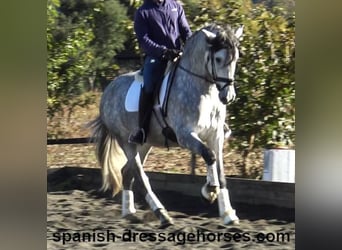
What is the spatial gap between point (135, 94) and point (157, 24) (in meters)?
0.63

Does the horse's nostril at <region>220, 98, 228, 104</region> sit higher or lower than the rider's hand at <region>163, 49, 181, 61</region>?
lower

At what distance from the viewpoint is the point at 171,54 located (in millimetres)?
7625

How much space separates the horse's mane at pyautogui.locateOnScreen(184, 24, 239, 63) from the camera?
24.6 feet

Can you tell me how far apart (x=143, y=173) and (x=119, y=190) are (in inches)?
9.8

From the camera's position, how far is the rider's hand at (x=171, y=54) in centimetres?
760

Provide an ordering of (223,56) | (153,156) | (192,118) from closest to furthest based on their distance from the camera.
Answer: (223,56), (192,118), (153,156)

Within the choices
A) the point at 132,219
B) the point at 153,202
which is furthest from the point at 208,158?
the point at 132,219

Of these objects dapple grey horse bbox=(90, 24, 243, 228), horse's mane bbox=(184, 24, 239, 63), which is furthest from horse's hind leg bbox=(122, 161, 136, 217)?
horse's mane bbox=(184, 24, 239, 63)

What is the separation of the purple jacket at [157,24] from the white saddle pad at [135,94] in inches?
10.4

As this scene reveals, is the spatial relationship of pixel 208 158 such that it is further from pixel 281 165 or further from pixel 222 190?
pixel 281 165

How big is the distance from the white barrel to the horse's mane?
2.88 ft

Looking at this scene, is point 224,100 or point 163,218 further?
point 163,218

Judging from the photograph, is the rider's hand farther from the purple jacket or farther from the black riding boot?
the black riding boot
